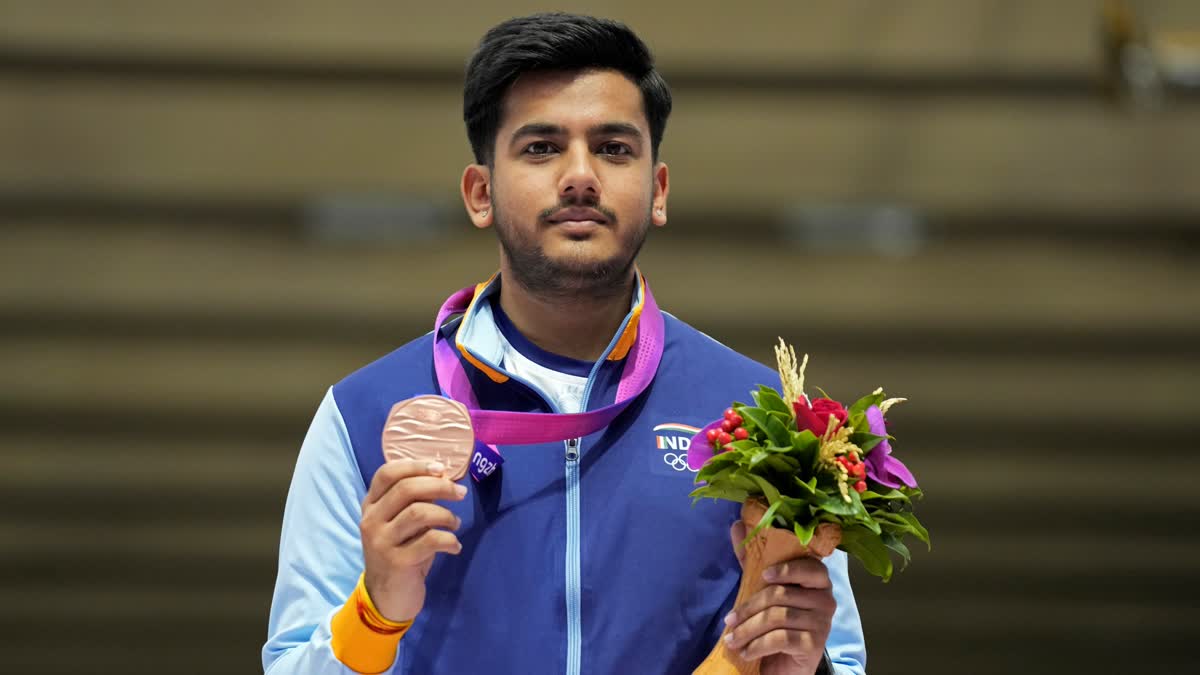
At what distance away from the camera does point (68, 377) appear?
813 centimetres

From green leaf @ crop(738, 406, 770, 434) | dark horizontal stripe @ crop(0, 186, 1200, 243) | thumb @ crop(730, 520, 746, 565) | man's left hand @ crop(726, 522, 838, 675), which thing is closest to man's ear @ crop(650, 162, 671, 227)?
green leaf @ crop(738, 406, 770, 434)

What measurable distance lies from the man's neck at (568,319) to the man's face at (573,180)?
2.2 inches

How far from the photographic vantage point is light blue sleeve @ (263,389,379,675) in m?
2.25

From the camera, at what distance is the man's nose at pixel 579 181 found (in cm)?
232

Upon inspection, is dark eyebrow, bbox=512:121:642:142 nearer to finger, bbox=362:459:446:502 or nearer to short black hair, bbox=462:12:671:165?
short black hair, bbox=462:12:671:165

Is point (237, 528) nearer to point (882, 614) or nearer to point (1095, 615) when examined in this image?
point (882, 614)

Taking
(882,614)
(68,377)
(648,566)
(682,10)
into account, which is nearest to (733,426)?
(648,566)

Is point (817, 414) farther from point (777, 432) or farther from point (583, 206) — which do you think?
point (583, 206)

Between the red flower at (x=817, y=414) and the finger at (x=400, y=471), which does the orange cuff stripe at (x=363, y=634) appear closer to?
the finger at (x=400, y=471)

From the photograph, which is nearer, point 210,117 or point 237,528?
point 210,117

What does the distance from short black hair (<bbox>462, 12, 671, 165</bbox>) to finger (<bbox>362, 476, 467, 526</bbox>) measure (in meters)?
0.70

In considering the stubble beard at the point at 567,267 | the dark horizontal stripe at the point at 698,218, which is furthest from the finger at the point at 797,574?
the dark horizontal stripe at the point at 698,218

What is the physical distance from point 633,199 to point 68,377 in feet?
21.3

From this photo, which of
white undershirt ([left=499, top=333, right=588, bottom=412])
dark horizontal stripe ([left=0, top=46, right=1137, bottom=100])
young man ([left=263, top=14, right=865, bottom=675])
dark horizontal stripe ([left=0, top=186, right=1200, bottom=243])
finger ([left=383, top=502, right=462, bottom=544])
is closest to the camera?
finger ([left=383, top=502, right=462, bottom=544])
